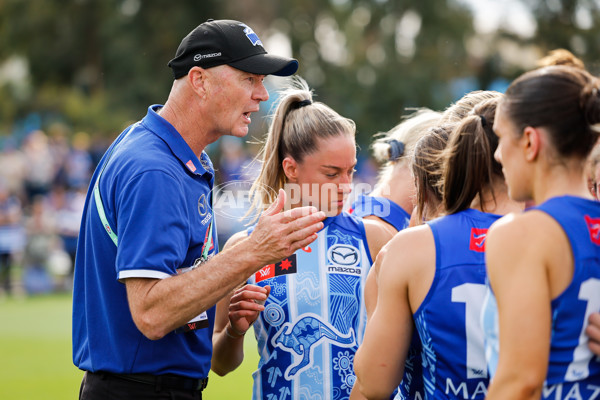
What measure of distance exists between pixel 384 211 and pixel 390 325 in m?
1.59

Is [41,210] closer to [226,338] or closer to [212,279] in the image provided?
[226,338]

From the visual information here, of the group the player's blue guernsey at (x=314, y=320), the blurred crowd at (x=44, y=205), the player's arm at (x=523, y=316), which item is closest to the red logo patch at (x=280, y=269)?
the player's blue guernsey at (x=314, y=320)

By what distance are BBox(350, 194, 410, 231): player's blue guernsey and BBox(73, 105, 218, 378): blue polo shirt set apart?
1134 mm

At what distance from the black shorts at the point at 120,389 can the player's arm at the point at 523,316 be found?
149cm

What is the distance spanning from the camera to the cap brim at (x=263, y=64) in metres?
3.27

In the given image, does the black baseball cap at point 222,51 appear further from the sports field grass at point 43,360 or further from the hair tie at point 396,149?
the sports field grass at point 43,360

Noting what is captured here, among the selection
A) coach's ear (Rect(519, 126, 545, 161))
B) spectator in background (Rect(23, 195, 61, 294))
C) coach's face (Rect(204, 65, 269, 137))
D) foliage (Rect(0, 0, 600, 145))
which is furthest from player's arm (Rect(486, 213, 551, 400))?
foliage (Rect(0, 0, 600, 145))

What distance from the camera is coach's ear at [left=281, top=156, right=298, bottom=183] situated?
372 centimetres

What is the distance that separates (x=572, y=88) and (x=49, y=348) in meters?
9.40

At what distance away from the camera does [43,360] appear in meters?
9.20

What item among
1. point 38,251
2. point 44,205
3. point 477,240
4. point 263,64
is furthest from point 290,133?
point 44,205

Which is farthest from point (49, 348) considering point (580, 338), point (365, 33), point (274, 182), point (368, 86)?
point (365, 33)

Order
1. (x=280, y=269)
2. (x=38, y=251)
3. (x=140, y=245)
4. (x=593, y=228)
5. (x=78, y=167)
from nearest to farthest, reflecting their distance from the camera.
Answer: (x=593, y=228) < (x=140, y=245) < (x=280, y=269) < (x=38, y=251) < (x=78, y=167)

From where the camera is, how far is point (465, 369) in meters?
2.40
